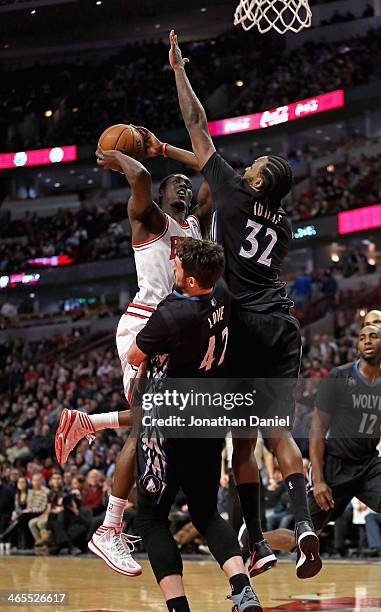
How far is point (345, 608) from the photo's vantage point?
6.43m

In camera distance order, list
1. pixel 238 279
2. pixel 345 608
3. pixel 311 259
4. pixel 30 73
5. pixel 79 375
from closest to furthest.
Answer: pixel 238 279 < pixel 345 608 < pixel 79 375 < pixel 311 259 < pixel 30 73

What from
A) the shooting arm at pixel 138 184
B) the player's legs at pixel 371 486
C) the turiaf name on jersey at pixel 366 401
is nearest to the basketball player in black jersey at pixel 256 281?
the shooting arm at pixel 138 184

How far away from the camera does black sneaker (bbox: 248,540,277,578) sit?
5.48m

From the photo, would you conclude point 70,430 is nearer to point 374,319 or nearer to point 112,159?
point 112,159

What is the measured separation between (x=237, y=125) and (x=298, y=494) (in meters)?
21.9

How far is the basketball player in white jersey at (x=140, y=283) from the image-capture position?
18.8 ft

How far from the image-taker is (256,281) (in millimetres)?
5539

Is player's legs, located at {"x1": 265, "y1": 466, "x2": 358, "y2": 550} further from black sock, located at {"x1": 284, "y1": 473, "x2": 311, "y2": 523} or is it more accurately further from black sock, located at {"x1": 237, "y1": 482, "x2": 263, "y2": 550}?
black sock, located at {"x1": 284, "y1": 473, "x2": 311, "y2": 523}

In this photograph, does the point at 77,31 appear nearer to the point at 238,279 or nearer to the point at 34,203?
the point at 34,203

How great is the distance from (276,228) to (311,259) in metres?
21.5

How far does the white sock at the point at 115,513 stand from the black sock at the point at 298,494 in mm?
1101

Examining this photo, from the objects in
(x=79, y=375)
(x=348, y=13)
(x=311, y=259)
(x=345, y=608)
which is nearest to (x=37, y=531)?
(x=79, y=375)

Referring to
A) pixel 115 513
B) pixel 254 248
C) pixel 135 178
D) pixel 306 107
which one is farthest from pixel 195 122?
pixel 306 107
